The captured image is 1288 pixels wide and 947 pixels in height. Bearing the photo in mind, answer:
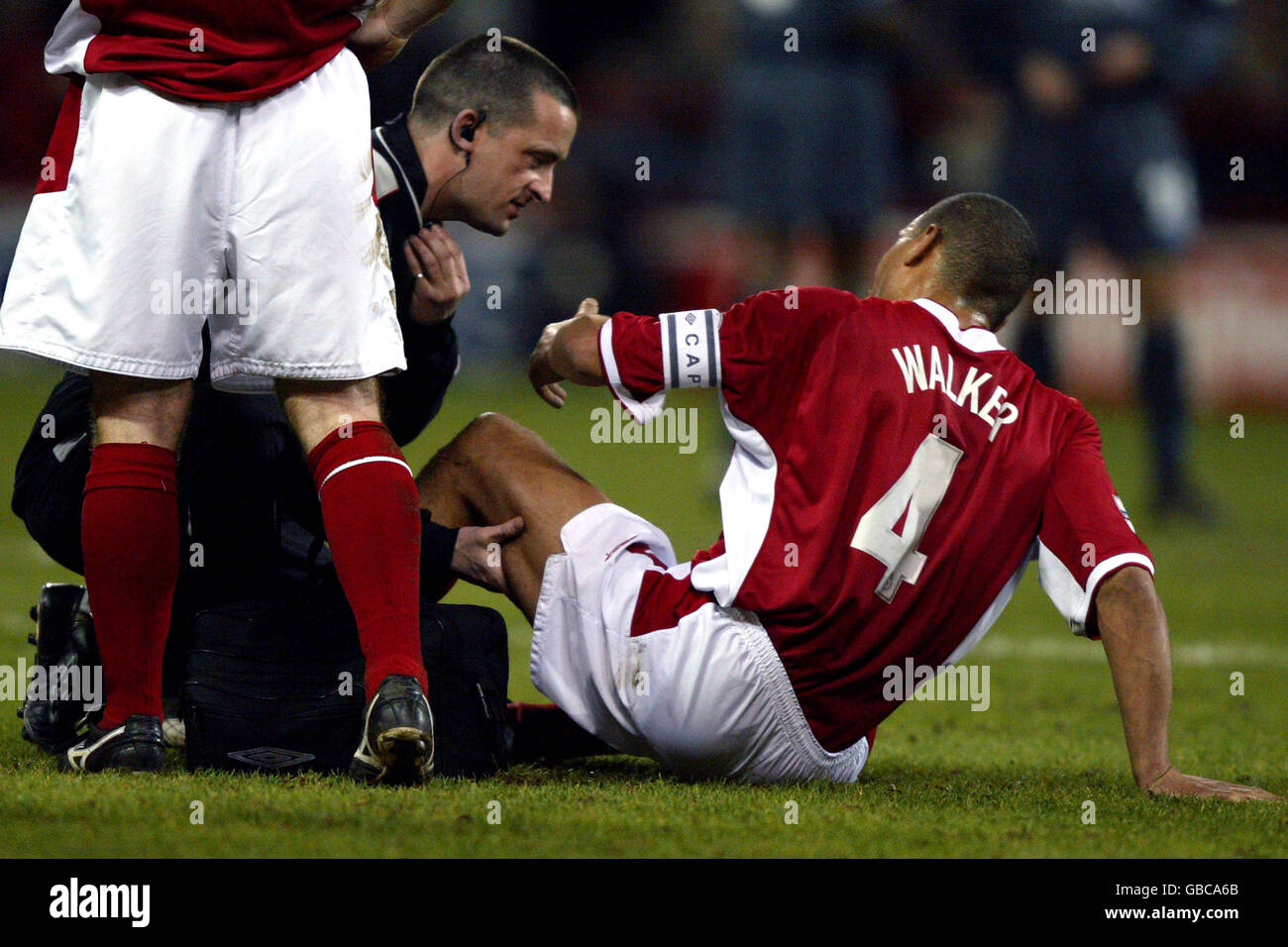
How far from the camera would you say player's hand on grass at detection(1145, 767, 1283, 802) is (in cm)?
262

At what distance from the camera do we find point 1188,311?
10953 mm

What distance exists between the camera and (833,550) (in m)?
2.60

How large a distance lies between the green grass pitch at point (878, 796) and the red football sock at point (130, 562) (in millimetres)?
166

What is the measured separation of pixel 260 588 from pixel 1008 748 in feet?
5.19

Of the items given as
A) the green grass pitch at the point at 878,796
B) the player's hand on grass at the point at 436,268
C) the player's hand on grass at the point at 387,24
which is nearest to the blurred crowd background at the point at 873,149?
the green grass pitch at the point at 878,796

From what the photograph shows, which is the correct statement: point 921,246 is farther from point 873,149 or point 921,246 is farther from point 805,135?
point 873,149

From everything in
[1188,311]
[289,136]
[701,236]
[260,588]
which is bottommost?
[260,588]

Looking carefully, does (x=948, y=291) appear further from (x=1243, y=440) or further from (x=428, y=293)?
(x=1243, y=440)

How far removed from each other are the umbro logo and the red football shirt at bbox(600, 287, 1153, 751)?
62cm

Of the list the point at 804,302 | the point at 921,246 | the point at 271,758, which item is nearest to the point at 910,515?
the point at 804,302

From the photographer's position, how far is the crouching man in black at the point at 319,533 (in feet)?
8.75

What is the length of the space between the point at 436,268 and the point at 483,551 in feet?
1.95

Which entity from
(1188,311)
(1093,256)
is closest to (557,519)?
(1093,256)

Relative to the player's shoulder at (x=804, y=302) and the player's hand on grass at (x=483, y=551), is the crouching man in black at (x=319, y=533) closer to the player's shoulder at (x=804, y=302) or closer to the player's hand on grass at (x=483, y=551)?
the player's hand on grass at (x=483, y=551)
